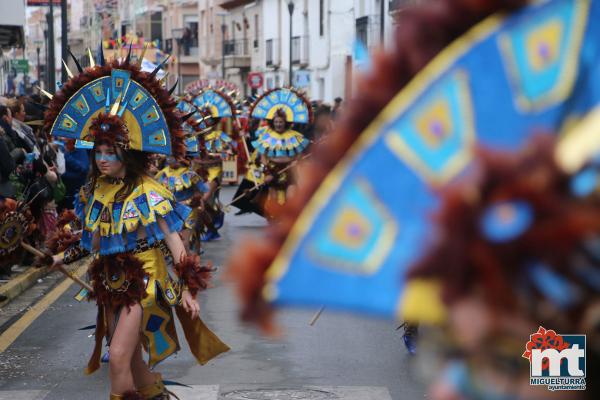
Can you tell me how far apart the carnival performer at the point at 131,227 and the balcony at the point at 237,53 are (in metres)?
59.8

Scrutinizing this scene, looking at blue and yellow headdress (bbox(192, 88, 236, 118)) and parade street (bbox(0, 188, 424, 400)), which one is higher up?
blue and yellow headdress (bbox(192, 88, 236, 118))

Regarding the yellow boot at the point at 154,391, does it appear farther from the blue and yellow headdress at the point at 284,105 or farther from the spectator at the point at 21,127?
the blue and yellow headdress at the point at 284,105

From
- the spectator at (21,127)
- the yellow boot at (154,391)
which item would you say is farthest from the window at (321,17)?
the yellow boot at (154,391)

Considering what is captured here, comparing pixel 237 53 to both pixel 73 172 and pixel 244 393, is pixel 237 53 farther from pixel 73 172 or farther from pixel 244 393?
pixel 244 393

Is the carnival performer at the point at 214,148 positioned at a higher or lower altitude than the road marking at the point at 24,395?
higher

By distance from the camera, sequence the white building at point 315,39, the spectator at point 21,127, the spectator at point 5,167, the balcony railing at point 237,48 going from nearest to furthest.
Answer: the spectator at point 5,167 < the spectator at point 21,127 < the white building at point 315,39 < the balcony railing at point 237,48

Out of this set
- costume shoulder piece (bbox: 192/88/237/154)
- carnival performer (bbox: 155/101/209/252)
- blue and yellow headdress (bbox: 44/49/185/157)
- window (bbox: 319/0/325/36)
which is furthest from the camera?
window (bbox: 319/0/325/36)

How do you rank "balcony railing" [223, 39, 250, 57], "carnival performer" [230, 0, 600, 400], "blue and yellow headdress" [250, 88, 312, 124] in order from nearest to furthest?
"carnival performer" [230, 0, 600, 400] < "blue and yellow headdress" [250, 88, 312, 124] < "balcony railing" [223, 39, 250, 57]

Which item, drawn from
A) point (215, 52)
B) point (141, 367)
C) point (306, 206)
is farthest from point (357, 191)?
point (215, 52)

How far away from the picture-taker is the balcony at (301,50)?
52.3 metres

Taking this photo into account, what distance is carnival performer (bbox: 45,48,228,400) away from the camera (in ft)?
19.8

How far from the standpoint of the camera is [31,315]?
10.8 metres

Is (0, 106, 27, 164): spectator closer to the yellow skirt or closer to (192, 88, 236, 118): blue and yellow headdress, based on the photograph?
the yellow skirt

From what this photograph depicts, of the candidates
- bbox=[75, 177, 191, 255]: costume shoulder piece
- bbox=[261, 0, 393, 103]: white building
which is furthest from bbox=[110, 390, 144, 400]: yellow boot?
bbox=[261, 0, 393, 103]: white building
